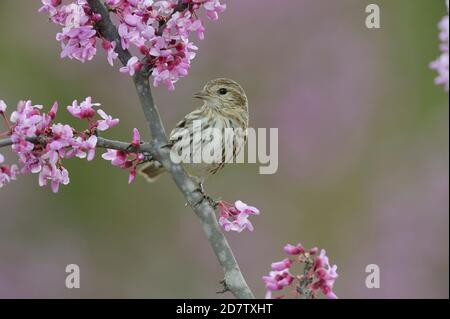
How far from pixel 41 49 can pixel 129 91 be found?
1.25 m

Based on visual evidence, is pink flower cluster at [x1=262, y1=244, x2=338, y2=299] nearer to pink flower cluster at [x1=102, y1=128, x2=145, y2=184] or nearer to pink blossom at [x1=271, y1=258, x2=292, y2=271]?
pink blossom at [x1=271, y1=258, x2=292, y2=271]

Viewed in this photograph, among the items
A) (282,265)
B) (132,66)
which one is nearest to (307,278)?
(282,265)

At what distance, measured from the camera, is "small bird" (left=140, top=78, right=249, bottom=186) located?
621 cm

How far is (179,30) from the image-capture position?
4.39m

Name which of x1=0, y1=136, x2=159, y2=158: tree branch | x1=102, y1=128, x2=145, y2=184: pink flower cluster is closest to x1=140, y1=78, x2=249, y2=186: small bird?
x1=102, y1=128, x2=145, y2=184: pink flower cluster

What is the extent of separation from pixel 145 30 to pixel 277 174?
6744mm

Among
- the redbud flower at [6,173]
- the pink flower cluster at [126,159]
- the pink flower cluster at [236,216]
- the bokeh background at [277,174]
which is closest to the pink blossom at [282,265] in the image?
the pink flower cluster at [236,216]

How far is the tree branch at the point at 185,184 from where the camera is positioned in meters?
3.90

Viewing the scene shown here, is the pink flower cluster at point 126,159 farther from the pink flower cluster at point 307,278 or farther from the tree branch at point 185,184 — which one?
the pink flower cluster at point 307,278

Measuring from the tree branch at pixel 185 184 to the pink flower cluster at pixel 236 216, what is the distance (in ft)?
0.32

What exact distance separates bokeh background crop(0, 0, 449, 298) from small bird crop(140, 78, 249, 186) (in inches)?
124

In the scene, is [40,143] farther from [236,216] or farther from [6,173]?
[236,216]

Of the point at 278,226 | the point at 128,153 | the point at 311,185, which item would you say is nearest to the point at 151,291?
the point at 278,226

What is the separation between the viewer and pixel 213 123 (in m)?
6.58
